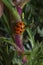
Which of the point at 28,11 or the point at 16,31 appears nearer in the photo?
the point at 16,31

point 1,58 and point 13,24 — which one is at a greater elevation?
point 13,24

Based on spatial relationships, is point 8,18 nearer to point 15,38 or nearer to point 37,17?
point 15,38

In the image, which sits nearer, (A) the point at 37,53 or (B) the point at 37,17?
(A) the point at 37,53

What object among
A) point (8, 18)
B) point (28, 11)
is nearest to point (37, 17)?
point (28, 11)

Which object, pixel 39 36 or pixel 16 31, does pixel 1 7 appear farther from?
pixel 39 36

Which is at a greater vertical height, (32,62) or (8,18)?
(8,18)

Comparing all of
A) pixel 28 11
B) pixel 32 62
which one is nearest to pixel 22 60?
pixel 32 62

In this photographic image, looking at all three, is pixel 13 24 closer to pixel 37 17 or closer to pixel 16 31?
pixel 16 31
